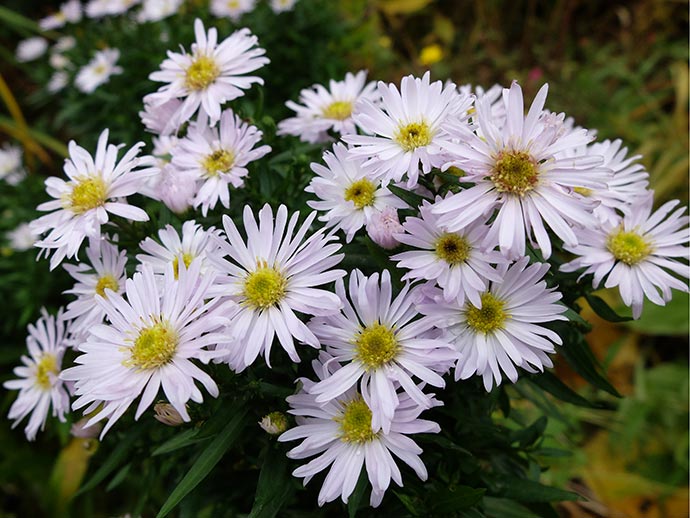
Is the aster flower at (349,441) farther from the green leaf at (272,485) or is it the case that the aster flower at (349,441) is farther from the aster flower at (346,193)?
the aster flower at (346,193)

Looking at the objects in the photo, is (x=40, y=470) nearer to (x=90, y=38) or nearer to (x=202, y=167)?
(x=202, y=167)

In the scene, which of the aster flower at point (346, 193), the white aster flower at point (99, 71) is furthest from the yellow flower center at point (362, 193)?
the white aster flower at point (99, 71)

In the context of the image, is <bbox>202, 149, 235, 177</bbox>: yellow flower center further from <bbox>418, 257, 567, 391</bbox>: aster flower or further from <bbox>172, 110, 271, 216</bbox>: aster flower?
<bbox>418, 257, 567, 391</bbox>: aster flower

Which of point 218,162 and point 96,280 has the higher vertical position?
point 218,162

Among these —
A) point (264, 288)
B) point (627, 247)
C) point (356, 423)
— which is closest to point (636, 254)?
point (627, 247)

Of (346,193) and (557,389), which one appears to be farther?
(557,389)

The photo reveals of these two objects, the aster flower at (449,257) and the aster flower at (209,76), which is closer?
the aster flower at (449,257)

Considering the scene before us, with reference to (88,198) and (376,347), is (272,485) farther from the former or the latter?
(88,198)
